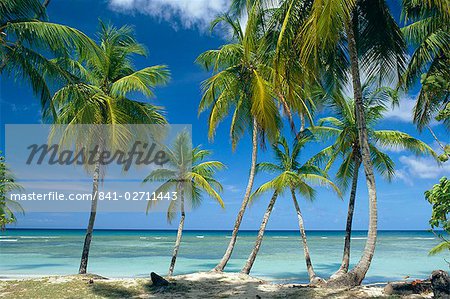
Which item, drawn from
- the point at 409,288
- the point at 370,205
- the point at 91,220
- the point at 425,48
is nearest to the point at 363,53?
the point at 425,48

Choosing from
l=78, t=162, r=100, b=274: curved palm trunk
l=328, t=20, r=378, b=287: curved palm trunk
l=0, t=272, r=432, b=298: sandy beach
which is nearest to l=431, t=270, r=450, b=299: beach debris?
l=0, t=272, r=432, b=298: sandy beach

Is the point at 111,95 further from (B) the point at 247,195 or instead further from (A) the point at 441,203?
(A) the point at 441,203

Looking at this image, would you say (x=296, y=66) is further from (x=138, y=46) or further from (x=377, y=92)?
(x=138, y=46)

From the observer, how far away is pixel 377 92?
16062 millimetres

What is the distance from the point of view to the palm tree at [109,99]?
14.5 metres

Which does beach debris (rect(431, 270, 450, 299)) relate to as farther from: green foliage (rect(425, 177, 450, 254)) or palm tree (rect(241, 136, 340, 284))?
palm tree (rect(241, 136, 340, 284))

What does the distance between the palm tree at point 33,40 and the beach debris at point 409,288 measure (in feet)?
26.9

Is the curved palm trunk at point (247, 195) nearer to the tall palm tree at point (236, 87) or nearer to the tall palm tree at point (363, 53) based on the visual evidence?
the tall palm tree at point (236, 87)

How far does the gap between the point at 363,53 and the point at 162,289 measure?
7.93 meters

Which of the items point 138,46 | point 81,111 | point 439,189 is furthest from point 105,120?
point 439,189

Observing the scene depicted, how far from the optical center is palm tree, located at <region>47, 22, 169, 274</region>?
14.5m

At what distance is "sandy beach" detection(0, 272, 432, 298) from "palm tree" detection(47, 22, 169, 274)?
3.27 metres

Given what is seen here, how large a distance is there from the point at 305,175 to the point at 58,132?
30.9 ft

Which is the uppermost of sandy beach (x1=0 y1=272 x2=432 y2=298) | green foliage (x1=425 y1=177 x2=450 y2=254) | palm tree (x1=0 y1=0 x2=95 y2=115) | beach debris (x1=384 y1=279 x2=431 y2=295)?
palm tree (x1=0 y1=0 x2=95 y2=115)
